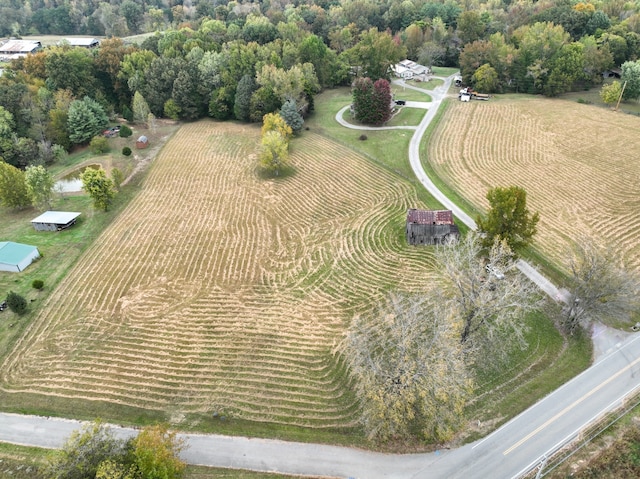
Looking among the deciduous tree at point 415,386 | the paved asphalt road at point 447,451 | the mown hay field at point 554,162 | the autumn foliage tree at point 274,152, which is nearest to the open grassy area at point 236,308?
the paved asphalt road at point 447,451

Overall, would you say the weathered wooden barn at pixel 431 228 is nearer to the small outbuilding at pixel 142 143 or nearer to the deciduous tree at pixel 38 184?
the deciduous tree at pixel 38 184

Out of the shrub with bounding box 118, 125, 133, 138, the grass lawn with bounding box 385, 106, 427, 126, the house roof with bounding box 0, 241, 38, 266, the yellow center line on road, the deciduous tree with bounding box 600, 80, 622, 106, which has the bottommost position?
the house roof with bounding box 0, 241, 38, 266

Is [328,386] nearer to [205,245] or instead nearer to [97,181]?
[205,245]

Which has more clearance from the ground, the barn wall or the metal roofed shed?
the barn wall

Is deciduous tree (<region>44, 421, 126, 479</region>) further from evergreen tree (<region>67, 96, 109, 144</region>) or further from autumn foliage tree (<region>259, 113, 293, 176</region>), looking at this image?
evergreen tree (<region>67, 96, 109, 144</region>)

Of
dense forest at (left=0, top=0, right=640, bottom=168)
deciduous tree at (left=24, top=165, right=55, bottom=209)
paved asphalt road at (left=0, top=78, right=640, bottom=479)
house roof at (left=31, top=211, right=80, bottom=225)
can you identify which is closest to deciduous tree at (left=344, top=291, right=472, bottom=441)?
paved asphalt road at (left=0, top=78, right=640, bottom=479)

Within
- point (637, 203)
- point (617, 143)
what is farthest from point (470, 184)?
point (617, 143)

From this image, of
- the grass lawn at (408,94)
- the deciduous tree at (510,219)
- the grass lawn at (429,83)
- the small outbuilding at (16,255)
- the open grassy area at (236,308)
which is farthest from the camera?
the grass lawn at (429,83)
